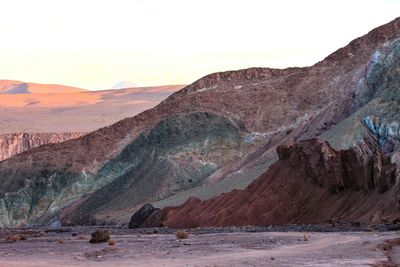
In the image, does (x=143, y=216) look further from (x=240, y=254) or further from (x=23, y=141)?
(x=23, y=141)

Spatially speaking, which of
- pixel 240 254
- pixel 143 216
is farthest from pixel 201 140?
pixel 240 254

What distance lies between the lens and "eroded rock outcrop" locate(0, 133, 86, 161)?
182100 millimetres

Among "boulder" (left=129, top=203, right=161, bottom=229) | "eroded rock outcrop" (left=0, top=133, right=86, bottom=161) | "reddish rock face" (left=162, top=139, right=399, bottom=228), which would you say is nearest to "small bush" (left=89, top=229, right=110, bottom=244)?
"reddish rock face" (left=162, top=139, right=399, bottom=228)

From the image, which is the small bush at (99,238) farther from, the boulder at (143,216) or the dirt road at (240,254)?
the boulder at (143,216)

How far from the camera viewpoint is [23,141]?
185 m

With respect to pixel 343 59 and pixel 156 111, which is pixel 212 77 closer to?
pixel 156 111

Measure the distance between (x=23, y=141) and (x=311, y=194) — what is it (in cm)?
13058

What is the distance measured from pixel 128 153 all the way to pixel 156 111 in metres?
12.8

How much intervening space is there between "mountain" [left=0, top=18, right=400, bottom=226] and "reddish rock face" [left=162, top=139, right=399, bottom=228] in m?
10.0

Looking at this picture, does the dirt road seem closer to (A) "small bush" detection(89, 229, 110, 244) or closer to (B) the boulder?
(A) "small bush" detection(89, 229, 110, 244)

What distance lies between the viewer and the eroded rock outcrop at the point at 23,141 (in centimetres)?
18210

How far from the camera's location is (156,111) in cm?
13012

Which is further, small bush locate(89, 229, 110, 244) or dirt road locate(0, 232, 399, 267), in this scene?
small bush locate(89, 229, 110, 244)

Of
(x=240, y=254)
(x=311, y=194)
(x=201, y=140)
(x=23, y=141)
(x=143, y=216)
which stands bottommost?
(x=143, y=216)
